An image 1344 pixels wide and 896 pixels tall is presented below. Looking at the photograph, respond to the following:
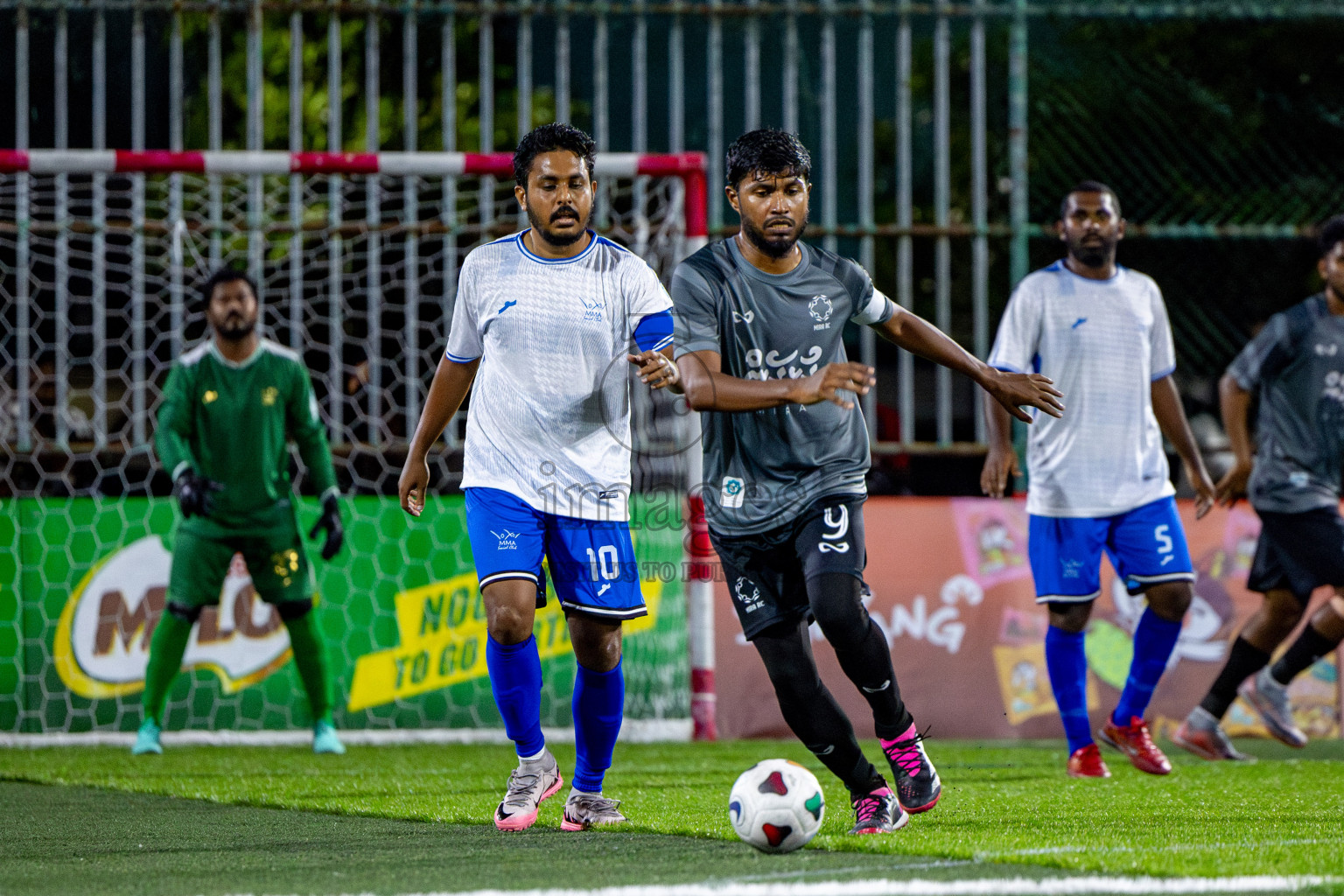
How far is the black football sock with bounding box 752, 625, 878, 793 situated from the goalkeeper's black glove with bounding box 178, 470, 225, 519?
364cm

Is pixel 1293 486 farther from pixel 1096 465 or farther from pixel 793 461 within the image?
pixel 793 461

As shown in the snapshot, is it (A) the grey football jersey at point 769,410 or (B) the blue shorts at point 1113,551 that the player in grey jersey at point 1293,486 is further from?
(A) the grey football jersey at point 769,410

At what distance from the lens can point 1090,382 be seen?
6.48 m

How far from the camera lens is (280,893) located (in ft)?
11.3

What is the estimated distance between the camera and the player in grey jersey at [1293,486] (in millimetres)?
7035

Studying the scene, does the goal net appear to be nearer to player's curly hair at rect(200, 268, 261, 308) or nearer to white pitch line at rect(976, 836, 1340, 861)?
player's curly hair at rect(200, 268, 261, 308)

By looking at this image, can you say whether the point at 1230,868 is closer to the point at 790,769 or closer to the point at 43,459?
the point at 790,769

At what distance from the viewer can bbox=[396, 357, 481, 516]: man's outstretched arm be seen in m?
5.02

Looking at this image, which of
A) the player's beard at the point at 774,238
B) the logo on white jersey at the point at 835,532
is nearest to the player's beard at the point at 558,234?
the player's beard at the point at 774,238

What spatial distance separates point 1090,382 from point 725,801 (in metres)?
2.24

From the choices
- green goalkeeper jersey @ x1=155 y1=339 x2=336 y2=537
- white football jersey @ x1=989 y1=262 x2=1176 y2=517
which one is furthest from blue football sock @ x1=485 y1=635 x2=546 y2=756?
green goalkeeper jersey @ x1=155 y1=339 x2=336 y2=537

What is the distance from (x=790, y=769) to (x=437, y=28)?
274 inches

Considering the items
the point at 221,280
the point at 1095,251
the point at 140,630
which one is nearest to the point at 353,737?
the point at 140,630

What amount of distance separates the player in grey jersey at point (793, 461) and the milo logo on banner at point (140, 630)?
13.9ft
